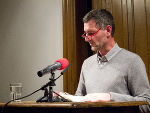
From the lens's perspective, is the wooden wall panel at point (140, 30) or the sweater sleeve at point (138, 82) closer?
the sweater sleeve at point (138, 82)

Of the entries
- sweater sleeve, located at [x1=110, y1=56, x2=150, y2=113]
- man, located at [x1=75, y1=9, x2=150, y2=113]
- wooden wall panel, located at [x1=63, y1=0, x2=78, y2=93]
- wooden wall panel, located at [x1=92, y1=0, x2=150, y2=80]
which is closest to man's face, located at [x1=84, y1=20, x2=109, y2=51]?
man, located at [x1=75, y1=9, x2=150, y2=113]

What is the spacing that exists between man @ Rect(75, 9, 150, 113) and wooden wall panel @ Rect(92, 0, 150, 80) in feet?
1.12

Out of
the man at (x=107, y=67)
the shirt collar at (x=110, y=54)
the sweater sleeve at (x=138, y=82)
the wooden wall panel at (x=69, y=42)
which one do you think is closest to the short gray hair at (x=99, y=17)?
the man at (x=107, y=67)

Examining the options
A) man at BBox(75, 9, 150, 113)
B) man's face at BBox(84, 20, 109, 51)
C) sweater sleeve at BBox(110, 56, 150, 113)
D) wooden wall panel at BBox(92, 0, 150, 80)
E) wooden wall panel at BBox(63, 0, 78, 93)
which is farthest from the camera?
wooden wall panel at BBox(63, 0, 78, 93)

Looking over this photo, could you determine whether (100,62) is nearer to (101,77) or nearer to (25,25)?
(101,77)

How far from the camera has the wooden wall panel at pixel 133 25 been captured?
7.50 feet

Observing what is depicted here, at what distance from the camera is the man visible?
1.84 m

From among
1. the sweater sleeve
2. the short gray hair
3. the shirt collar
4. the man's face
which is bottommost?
the sweater sleeve

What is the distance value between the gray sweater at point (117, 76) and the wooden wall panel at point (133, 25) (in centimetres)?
35

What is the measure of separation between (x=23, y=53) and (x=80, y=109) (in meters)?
1.92

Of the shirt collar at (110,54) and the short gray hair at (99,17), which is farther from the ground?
the short gray hair at (99,17)

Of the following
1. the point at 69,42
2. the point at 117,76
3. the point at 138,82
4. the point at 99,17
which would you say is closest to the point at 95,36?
the point at 99,17

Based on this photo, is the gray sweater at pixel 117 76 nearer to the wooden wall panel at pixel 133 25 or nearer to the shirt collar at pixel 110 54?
the shirt collar at pixel 110 54

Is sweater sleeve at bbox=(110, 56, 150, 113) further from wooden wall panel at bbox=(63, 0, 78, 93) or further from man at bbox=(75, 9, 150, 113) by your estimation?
wooden wall panel at bbox=(63, 0, 78, 93)
